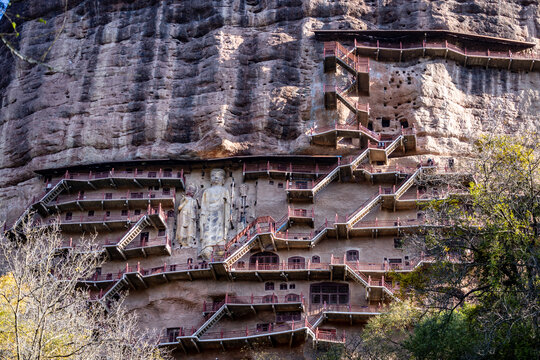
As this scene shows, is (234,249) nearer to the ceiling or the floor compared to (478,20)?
nearer to the floor

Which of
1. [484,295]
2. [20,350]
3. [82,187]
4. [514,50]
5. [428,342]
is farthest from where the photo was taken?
[514,50]

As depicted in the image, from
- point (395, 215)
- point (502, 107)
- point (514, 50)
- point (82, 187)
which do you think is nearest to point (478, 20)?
point (514, 50)

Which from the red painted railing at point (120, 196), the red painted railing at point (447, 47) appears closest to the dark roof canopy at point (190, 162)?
the red painted railing at point (120, 196)

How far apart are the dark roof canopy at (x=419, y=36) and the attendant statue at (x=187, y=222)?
1388 centimetres

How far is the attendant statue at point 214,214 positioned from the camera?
43938 mm

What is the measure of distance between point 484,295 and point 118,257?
80.5 ft

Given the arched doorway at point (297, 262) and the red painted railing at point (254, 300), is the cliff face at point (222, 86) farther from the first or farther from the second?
the red painted railing at point (254, 300)

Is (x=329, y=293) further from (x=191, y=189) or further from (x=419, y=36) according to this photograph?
(x=419, y=36)

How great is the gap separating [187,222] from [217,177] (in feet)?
10.6

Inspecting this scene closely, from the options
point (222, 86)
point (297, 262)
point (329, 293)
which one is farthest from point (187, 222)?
point (222, 86)

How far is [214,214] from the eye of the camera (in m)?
44.9

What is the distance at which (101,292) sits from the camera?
137 feet

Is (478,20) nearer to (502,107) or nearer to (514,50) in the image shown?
(514,50)

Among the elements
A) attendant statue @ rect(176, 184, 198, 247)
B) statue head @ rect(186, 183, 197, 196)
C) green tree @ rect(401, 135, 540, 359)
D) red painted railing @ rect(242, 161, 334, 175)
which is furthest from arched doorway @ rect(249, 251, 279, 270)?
green tree @ rect(401, 135, 540, 359)
